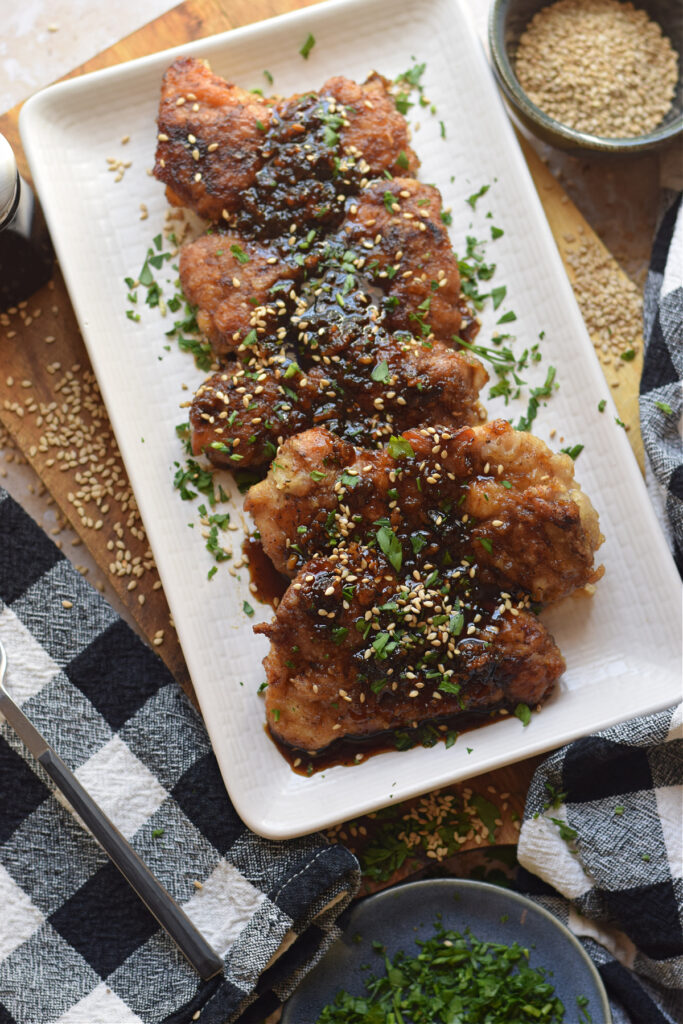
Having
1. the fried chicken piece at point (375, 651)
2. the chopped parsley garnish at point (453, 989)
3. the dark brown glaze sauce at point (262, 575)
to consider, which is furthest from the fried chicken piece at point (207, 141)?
the chopped parsley garnish at point (453, 989)

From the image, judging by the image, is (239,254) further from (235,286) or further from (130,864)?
(130,864)

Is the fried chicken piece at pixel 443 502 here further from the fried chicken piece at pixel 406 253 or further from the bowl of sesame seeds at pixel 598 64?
the bowl of sesame seeds at pixel 598 64

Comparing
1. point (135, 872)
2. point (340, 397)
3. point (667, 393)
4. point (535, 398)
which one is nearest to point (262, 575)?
point (340, 397)


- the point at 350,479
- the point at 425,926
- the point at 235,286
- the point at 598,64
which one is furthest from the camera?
the point at 598,64

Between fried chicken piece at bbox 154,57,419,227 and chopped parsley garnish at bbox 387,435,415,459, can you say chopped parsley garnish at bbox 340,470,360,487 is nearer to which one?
chopped parsley garnish at bbox 387,435,415,459

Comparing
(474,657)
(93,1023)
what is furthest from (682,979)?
(93,1023)
